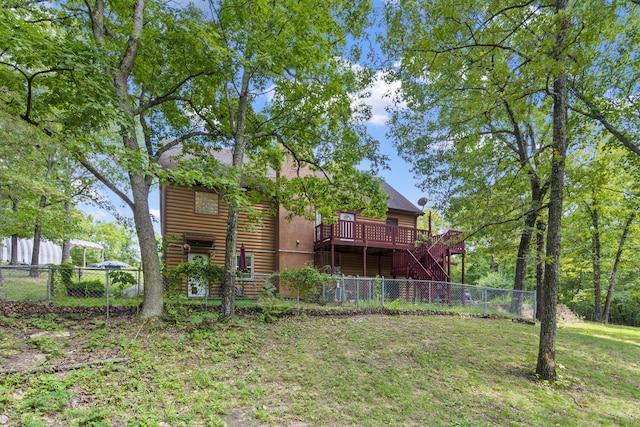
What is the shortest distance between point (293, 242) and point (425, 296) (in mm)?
6409

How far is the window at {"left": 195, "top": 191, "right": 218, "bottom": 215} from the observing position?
1401 cm

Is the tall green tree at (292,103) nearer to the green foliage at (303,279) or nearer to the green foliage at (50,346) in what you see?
the green foliage at (303,279)

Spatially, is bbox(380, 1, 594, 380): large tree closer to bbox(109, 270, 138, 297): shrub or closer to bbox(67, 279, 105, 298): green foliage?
bbox(109, 270, 138, 297): shrub

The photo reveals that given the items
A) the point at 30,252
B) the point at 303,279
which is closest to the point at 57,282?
the point at 303,279

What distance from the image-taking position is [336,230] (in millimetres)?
14453

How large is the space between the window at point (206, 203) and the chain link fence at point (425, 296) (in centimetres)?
671

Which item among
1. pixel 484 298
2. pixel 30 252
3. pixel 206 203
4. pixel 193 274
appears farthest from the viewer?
pixel 30 252

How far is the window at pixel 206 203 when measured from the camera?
14.0 meters

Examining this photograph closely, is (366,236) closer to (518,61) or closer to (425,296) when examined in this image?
(425,296)

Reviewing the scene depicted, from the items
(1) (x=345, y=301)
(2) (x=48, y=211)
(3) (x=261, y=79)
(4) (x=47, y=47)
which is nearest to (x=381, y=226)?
(1) (x=345, y=301)

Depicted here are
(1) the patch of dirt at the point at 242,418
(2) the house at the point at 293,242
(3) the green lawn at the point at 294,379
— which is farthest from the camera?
(2) the house at the point at 293,242

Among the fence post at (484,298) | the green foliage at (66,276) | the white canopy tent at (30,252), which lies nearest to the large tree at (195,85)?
the green foliage at (66,276)

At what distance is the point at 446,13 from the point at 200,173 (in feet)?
17.1

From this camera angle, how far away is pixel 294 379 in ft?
17.5
